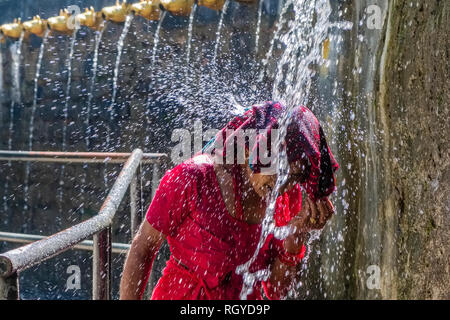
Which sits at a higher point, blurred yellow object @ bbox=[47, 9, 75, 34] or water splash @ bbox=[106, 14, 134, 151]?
blurred yellow object @ bbox=[47, 9, 75, 34]

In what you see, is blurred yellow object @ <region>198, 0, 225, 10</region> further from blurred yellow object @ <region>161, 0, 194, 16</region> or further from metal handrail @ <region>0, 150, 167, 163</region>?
metal handrail @ <region>0, 150, 167, 163</region>

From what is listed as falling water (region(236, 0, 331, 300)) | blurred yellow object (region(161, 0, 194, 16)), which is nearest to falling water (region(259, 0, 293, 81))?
Answer: falling water (region(236, 0, 331, 300))

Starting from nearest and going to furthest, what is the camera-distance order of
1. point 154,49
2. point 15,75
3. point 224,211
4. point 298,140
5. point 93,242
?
point 298,140
point 224,211
point 93,242
point 154,49
point 15,75

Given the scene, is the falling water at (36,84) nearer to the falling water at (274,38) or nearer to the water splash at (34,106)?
the water splash at (34,106)

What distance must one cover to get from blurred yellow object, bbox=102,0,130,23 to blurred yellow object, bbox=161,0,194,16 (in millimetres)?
466

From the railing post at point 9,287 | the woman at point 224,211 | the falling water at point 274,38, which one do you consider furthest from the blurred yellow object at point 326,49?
the railing post at point 9,287

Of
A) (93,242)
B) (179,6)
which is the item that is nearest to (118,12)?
(179,6)

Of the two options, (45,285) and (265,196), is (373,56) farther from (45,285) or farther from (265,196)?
(45,285)

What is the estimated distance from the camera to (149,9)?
3.38m

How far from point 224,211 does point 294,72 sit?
1.09m

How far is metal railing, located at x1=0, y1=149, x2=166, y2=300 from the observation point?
2.70 feet

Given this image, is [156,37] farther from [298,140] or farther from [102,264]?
[298,140]

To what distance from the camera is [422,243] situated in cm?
155

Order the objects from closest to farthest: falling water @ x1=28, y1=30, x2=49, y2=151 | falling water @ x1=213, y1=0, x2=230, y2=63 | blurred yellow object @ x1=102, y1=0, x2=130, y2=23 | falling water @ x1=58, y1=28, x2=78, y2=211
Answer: falling water @ x1=213, y1=0, x2=230, y2=63
blurred yellow object @ x1=102, y1=0, x2=130, y2=23
falling water @ x1=58, y1=28, x2=78, y2=211
falling water @ x1=28, y1=30, x2=49, y2=151
